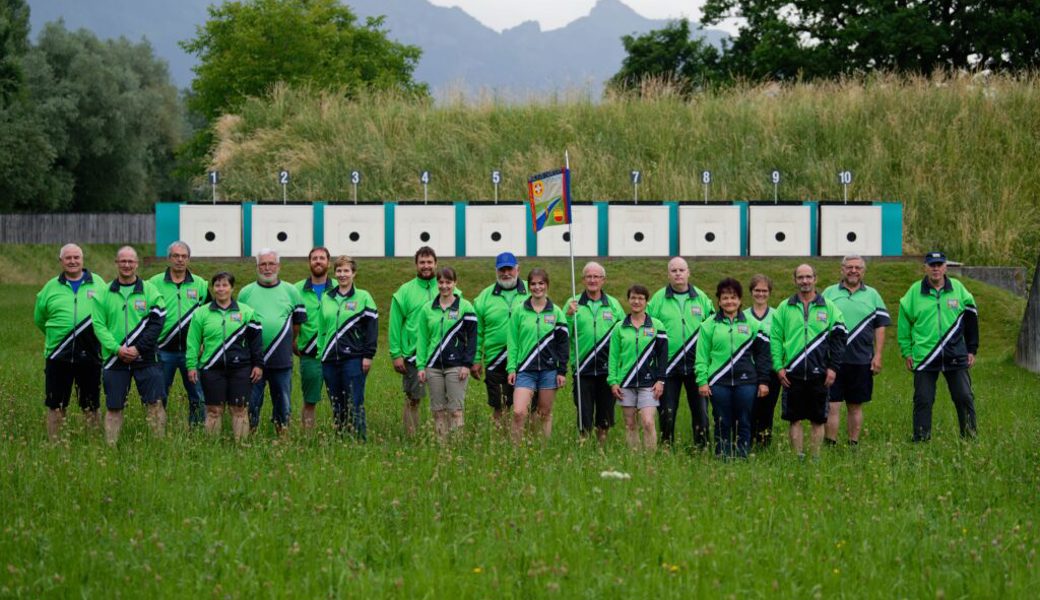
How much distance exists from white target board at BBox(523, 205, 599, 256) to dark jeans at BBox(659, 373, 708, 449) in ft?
47.0

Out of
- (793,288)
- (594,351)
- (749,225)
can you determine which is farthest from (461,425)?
(749,225)

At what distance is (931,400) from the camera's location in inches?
487

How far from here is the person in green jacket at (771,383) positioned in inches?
445

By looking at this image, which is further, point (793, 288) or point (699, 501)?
point (793, 288)

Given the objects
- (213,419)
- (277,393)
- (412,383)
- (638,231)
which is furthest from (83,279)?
(638,231)

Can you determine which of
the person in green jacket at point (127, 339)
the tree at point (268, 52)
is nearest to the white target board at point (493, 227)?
the person in green jacket at point (127, 339)

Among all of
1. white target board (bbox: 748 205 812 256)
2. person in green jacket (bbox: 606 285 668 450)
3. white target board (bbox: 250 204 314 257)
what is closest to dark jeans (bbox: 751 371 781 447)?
person in green jacket (bbox: 606 285 668 450)

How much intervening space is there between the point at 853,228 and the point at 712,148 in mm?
6763

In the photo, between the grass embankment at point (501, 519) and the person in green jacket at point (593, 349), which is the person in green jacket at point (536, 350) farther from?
the grass embankment at point (501, 519)

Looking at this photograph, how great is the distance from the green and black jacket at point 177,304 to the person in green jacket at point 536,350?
3.12 metres

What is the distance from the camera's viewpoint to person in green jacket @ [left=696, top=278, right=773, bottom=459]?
11.0m

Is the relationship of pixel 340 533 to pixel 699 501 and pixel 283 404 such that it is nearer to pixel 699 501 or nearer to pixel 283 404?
pixel 699 501

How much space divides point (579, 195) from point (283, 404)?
1914 centimetres

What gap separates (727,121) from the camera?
109 ft
